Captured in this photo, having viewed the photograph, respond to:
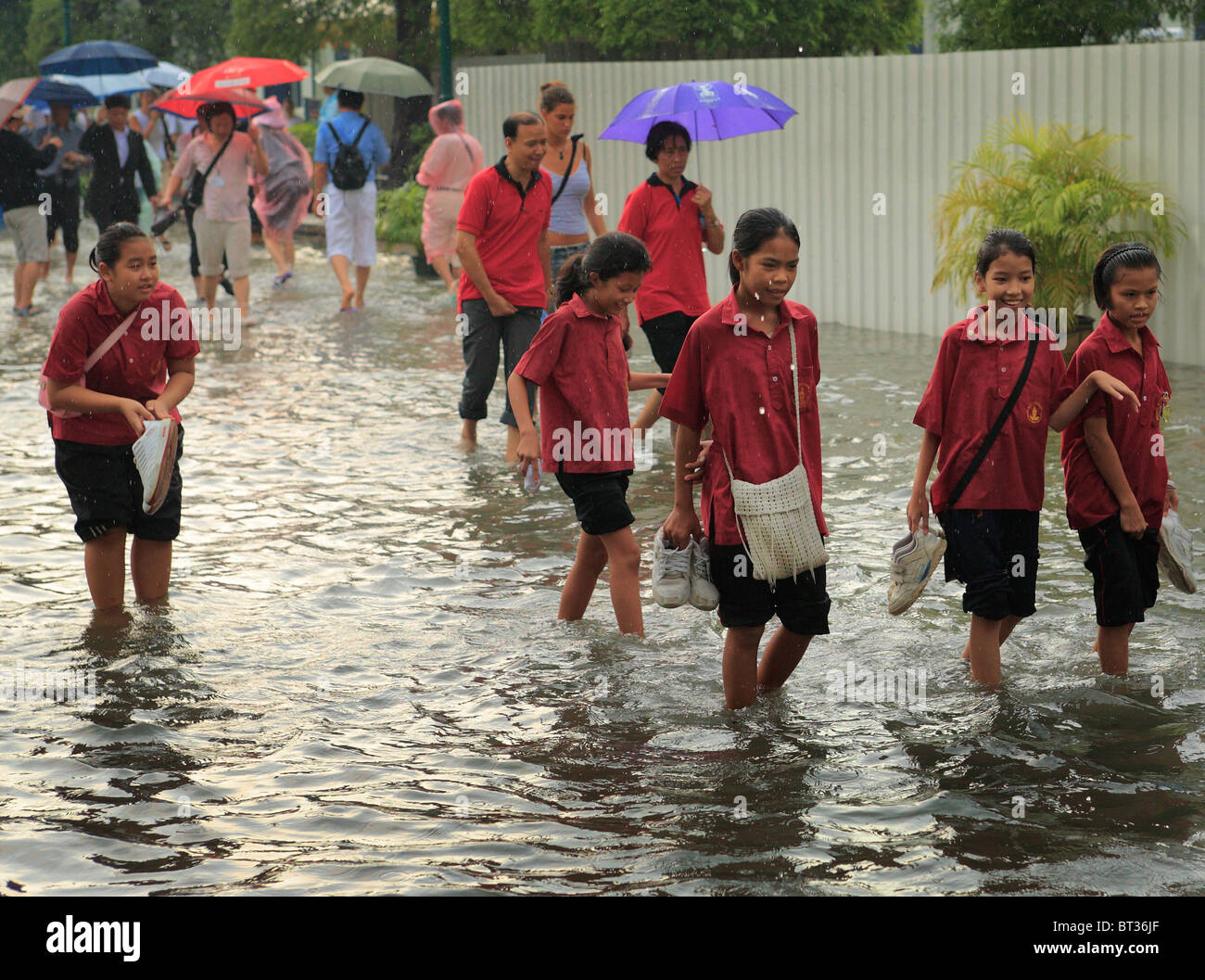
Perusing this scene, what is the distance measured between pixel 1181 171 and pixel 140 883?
32.5ft

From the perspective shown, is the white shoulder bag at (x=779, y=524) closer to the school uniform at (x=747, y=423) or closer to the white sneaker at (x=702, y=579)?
the school uniform at (x=747, y=423)

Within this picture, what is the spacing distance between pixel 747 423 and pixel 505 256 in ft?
14.8

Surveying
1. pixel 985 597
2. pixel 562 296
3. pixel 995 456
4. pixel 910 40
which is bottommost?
pixel 985 597

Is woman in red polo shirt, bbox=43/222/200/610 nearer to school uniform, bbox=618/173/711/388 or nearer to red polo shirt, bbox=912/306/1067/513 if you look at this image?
red polo shirt, bbox=912/306/1067/513

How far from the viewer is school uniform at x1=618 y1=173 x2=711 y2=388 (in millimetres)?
8977

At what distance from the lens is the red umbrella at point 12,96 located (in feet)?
49.4

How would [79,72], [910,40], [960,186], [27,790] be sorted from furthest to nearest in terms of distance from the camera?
[79,72] < [910,40] < [960,186] < [27,790]

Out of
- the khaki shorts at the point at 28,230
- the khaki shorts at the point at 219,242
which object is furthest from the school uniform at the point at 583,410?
the khaki shorts at the point at 28,230

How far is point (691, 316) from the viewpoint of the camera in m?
9.09

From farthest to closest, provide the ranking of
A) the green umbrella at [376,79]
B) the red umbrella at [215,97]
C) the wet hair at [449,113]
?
the green umbrella at [376,79]
the red umbrella at [215,97]
the wet hair at [449,113]

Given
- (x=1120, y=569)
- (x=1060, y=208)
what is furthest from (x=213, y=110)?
(x=1120, y=569)

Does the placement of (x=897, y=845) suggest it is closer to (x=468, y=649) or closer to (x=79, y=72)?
(x=468, y=649)

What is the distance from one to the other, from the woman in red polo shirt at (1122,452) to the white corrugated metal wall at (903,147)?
6785 millimetres
